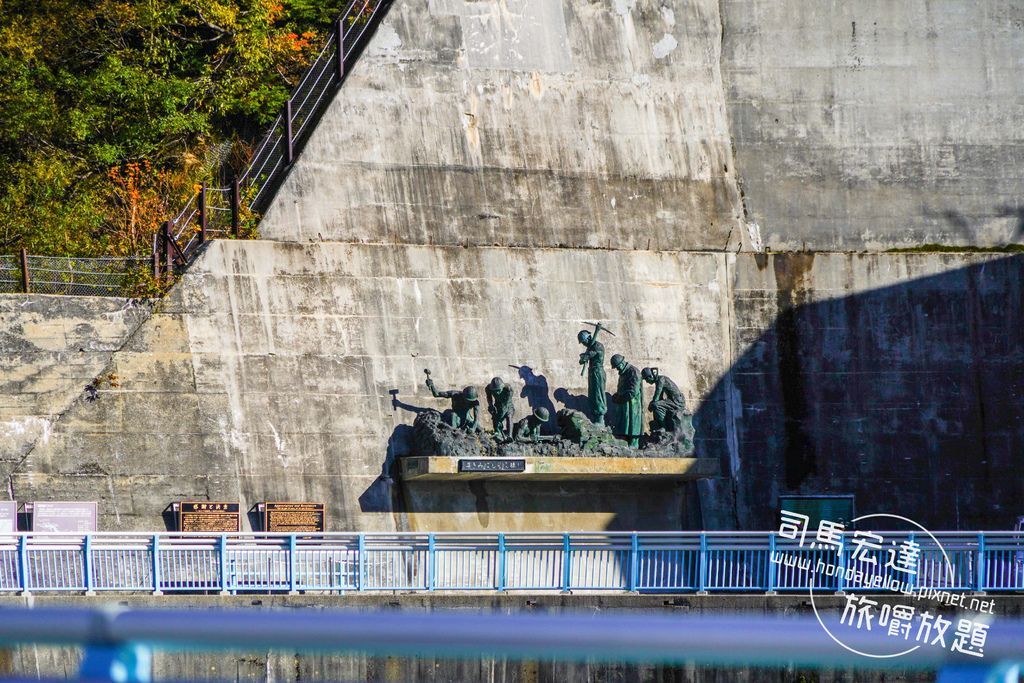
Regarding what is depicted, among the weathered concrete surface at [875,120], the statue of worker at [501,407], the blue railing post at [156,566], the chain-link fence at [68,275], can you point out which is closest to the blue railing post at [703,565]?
the statue of worker at [501,407]

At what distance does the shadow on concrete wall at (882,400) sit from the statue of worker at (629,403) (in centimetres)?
141

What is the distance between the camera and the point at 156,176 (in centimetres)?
3247

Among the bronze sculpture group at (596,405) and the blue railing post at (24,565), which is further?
the bronze sculpture group at (596,405)

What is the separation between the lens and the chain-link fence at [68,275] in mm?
25328

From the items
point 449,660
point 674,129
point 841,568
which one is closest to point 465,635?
point 449,660

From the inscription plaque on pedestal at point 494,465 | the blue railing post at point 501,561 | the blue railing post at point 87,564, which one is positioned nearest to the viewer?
the blue railing post at point 87,564

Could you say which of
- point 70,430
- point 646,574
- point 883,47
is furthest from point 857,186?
point 70,430

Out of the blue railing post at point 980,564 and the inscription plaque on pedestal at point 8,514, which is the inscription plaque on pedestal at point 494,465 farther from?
the blue railing post at point 980,564

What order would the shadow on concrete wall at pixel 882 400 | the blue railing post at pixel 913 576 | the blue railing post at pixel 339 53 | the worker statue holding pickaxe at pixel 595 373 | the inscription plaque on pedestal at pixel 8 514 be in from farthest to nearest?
the blue railing post at pixel 339 53
the shadow on concrete wall at pixel 882 400
the worker statue holding pickaxe at pixel 595 373
the inscription plaque on pedestal at pixel 8 514
the blue railing post at pixel 913 576

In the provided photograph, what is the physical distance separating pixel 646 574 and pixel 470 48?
10815 millimetres

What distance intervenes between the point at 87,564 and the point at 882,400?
15.1m

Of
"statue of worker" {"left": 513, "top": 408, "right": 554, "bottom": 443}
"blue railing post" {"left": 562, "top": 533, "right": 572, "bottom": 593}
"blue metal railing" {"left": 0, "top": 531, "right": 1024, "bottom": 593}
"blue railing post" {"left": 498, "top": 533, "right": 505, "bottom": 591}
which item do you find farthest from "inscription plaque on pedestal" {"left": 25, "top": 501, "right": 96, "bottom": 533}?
"blue railing post" {"left": 562, "top": 533, "right": 572, "bottom": 593}

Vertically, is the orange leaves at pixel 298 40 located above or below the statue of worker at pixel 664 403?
above

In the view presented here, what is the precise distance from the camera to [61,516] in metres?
23.9
